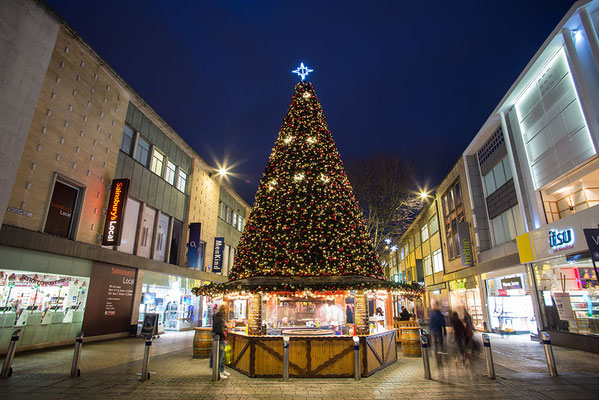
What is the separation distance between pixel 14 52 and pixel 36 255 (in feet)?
24.9

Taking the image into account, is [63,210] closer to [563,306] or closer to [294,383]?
[294,383]

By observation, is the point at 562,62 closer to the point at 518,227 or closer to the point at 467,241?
the point at 518,227

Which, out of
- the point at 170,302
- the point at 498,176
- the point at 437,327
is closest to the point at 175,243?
the point at 170,302

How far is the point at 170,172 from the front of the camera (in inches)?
877

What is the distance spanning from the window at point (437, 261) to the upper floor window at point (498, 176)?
10.9 m

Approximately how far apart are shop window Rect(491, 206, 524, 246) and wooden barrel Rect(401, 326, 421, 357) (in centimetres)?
974

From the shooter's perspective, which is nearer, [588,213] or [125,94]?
[588,213]

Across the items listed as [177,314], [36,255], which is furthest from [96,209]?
[177,314]

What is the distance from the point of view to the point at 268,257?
31.3 feet

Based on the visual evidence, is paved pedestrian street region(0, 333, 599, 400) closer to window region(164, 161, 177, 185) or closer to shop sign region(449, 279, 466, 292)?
window region(164, 161, 177, 185)

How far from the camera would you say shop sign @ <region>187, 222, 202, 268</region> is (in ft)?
75.3

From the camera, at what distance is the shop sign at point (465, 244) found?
22.2 m

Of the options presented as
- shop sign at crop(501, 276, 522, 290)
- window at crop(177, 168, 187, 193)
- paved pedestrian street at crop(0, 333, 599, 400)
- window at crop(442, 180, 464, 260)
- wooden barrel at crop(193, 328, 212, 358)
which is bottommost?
paved pedestrian street at crop(0, 333, 599, 400)

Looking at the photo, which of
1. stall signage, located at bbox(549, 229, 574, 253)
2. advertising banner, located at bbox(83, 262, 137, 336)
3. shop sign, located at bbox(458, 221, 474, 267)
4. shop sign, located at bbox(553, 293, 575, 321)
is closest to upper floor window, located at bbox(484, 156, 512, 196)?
shop sign, located at bbox(458, 221, 474, 267)
